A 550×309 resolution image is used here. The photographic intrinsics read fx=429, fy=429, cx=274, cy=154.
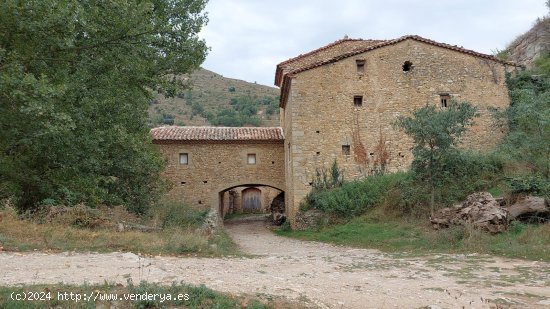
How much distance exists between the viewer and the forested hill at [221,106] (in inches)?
1988

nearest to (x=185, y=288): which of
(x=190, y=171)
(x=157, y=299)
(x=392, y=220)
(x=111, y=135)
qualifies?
(x=157, y=299)

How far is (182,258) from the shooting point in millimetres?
9016

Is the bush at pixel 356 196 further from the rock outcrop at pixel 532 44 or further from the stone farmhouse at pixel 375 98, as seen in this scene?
the rock outcrop at pixel 532 44

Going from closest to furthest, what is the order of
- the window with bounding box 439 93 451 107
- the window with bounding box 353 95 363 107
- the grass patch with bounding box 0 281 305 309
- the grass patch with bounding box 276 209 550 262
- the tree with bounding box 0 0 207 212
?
1. the grass patch with bounding box 0 281 305 309
2. the tree with bounding box 0 0 207 212
3. the grass patch with bounding box 276 209 550 262
4. the window with bounding box 353 95 363 107
5. the window with bounding box 439 93 451 107

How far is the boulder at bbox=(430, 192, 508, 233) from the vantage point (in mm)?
11844

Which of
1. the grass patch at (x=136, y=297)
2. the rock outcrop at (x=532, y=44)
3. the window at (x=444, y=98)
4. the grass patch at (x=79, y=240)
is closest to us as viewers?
the grass patch at (x=136, y=297)

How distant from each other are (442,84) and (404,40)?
2.70 metres

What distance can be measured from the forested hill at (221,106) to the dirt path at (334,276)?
39264mm

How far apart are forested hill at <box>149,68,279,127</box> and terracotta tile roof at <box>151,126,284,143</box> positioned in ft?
76.2

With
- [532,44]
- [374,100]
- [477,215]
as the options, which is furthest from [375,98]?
[532,44]

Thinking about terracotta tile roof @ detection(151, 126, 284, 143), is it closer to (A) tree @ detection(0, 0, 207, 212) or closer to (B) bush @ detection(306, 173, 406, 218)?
(B) bush @ detection(306, 173, 406, 218)

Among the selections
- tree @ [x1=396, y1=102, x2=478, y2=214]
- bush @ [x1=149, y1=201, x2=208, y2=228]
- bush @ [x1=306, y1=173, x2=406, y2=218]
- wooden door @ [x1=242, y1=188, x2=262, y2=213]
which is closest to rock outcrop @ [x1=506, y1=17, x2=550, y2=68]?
bush @ [x1=306, y1=173, x2=406, y2=218]

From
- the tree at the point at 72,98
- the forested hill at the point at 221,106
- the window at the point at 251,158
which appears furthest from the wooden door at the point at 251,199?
the tree at the point at 72,98

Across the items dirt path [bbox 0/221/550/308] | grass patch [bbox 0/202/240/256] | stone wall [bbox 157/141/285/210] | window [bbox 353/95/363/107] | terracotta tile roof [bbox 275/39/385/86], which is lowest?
dirt path [bbox 0/221/550/308]
